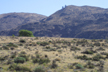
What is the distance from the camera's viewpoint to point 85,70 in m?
12.9

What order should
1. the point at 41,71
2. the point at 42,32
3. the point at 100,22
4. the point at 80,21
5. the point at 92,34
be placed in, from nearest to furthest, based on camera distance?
1. the point at 41,71
2. the point at 92,34
3. the point at 100,22
4. the point at 42,32
5. the point at 80,21

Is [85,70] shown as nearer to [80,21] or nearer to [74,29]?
[74,29]

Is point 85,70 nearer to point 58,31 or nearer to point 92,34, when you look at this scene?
point 92,34

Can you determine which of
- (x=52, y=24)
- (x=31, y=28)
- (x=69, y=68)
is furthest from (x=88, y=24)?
(x=69, y=68)

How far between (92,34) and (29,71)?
11642cm

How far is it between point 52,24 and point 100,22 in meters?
54.2

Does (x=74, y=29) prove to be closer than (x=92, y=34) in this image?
No

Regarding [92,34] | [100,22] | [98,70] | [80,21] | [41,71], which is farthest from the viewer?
[80,21]

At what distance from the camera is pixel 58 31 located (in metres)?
159

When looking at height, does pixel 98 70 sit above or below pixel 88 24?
below

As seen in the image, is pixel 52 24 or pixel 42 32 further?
pixel 52 24

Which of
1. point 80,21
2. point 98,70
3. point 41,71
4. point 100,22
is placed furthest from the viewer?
point 80,21

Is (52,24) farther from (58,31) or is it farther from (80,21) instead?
(80,21)

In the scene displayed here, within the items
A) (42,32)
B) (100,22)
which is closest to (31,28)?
(42,32)
